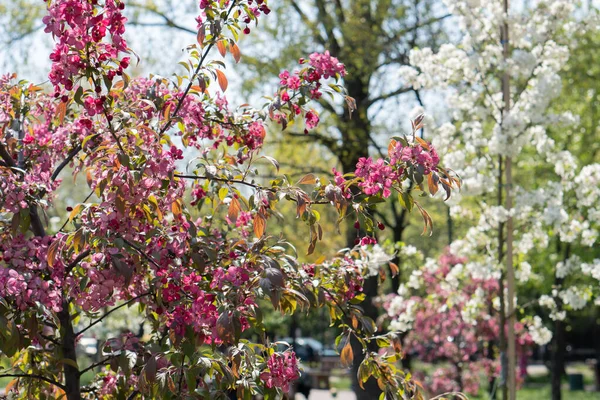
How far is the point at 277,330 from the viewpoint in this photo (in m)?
34.2

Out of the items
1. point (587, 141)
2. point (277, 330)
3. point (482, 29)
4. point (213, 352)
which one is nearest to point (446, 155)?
point (482, 29)

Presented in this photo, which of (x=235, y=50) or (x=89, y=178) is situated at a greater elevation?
(x=235, y=50)

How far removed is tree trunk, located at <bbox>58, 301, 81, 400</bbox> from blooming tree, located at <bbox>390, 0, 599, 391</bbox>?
4268 mm

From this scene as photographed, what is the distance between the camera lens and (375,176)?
10.2 ft

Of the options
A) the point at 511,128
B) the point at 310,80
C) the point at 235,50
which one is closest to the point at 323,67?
the point at 310,80

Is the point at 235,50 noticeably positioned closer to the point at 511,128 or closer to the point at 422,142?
the point at 422,142

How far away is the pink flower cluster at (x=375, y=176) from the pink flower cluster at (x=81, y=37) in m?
1.00

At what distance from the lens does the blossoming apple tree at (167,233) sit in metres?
2.98

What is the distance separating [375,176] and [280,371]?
2.82 feet

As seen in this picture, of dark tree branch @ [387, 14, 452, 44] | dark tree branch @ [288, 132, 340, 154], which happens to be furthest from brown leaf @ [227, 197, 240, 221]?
dark tree branch @ [288, 132, 340, 154]

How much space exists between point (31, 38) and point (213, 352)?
9780 millimetres

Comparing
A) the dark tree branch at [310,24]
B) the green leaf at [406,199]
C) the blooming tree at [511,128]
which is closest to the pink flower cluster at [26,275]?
the green leaf at [406,199]

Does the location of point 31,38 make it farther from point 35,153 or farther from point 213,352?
point 213,352

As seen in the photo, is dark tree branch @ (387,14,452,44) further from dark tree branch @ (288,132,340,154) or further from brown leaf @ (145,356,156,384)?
brown leaf @ (145,356,156,384)
